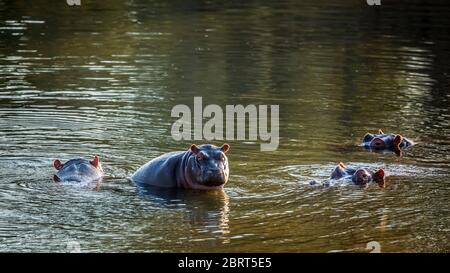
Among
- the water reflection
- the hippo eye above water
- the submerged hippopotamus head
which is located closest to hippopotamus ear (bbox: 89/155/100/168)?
the water reflection

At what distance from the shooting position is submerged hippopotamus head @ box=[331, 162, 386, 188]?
1204 centimetres

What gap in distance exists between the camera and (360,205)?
11.2 meters

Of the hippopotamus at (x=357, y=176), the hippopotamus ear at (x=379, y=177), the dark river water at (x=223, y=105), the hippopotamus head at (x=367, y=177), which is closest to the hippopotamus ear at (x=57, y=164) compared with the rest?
the dark river water at (x=223, y=105)

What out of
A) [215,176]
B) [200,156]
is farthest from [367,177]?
[200,156]

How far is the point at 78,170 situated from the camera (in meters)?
12.0

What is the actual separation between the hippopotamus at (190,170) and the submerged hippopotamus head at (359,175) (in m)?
1.46

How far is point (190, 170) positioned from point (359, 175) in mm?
2018

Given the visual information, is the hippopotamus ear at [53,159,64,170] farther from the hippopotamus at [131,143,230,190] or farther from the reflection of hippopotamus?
the reflection of hippopotamus

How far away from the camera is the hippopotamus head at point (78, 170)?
11.9 meters

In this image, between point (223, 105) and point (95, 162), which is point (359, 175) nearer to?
point (95, 162)

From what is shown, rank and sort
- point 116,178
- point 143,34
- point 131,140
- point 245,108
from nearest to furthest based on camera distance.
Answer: point 116,178
point 131,140
point 245,108
point 143,34
